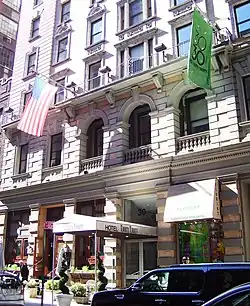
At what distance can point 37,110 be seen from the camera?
22078 mm

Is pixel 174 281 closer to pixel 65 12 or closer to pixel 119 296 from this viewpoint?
pixel 119 296

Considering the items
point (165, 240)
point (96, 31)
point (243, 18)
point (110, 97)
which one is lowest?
point (165, 240)

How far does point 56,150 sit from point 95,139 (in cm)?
312

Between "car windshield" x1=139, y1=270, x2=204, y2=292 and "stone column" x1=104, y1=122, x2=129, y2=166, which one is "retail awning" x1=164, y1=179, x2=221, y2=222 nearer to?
"stone column" x1=104, y1=122, x2=129, y2=166

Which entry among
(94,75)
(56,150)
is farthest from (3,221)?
(94,75)

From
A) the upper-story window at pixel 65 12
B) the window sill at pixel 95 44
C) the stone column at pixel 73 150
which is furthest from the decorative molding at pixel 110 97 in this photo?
the upper-story window at pixel 65 12

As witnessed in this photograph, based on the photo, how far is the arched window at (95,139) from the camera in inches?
897

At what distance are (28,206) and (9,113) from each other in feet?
26.7

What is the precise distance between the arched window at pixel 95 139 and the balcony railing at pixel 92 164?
0.71m

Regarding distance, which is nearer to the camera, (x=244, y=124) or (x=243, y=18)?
(x=244, y=124)

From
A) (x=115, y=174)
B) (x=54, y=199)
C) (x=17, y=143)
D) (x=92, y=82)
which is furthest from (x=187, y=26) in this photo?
(x=17, y=143)

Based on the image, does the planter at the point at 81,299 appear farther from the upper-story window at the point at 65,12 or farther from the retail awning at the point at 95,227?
the upper-story window at the point at 65,12

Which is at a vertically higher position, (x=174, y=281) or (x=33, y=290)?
(x=174, y=281)

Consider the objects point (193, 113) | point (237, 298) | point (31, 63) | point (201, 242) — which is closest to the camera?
point (237, 298)
